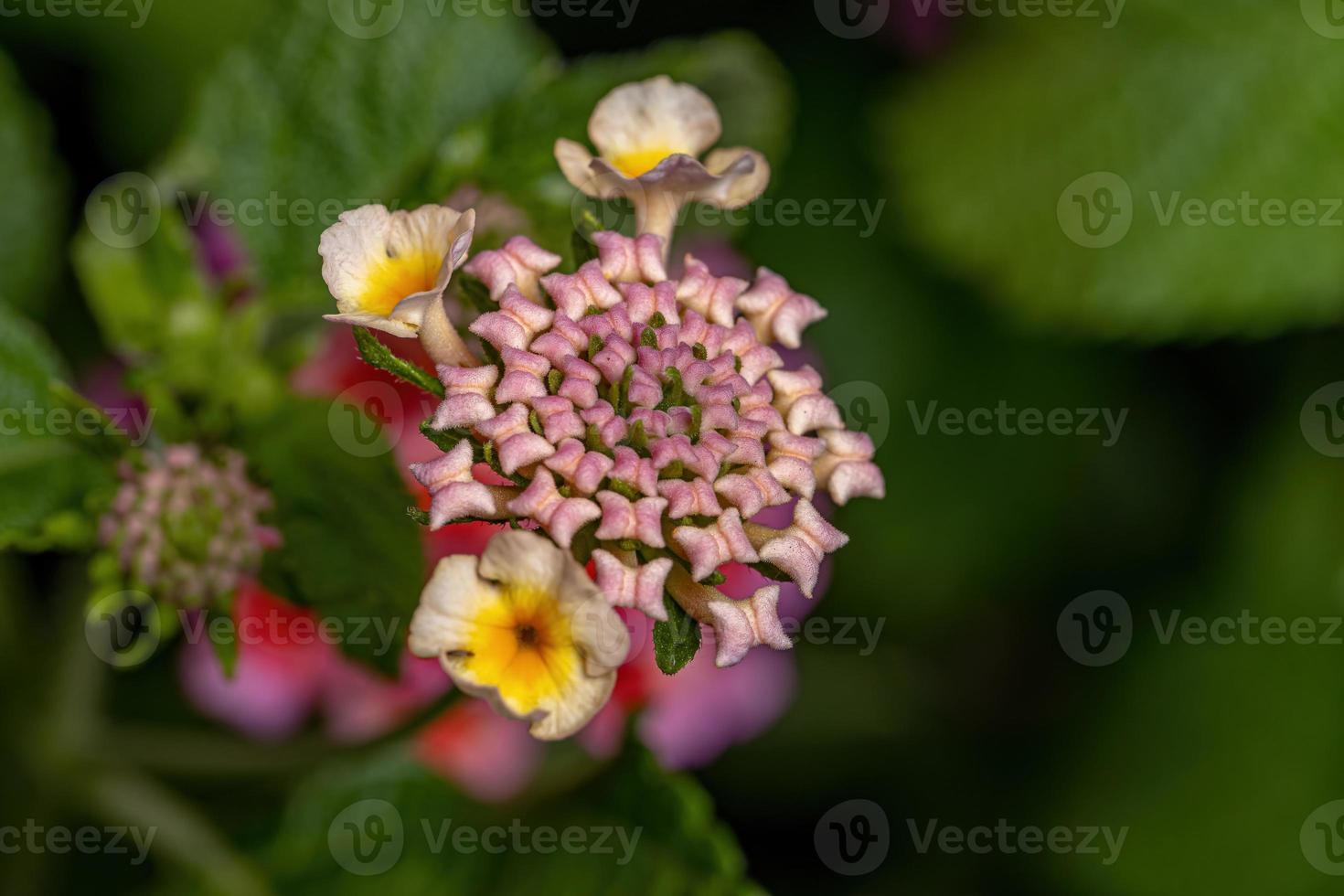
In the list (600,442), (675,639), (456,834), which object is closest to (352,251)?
(600,442)

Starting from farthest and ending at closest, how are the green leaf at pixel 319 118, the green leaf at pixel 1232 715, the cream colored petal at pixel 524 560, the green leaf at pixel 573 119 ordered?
the green leaf at pixel 1232 715, the green leaf at pixel 319 118, the green leaf at pixel 573 119, the cream colored petal at pixel 524 560

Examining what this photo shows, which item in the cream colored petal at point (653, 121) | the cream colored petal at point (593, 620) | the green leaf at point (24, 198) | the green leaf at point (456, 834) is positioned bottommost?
the green leaf at point (456, 834)

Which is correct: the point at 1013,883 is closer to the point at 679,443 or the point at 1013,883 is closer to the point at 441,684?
the point at 441,684

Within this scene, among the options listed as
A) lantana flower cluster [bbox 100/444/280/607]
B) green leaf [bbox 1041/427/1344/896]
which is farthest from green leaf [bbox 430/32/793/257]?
green leaf [bbox 1041/427/1344/896]

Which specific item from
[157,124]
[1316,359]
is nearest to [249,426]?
[157,124]

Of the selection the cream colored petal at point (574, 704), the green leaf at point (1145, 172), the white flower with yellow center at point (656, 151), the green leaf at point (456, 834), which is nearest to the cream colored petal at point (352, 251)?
the white flower with yellow center at point (656, 151)

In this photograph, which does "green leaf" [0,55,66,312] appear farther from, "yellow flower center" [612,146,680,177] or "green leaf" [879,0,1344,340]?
"green leaf" [879,0,1344,340]

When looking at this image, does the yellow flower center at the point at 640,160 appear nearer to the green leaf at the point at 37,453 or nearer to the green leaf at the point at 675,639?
the green leaf at the point at 675,639

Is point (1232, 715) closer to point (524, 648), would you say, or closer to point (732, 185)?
point (732, 185)
